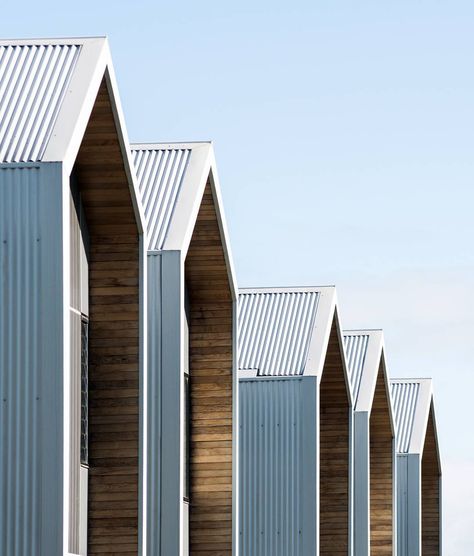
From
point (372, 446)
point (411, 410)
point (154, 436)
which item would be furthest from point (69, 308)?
point (411, 410)

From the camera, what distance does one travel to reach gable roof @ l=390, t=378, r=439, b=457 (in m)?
52.3

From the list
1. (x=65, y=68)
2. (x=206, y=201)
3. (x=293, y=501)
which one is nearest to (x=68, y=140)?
(x=65, y=68)

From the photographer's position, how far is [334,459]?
38.9 m

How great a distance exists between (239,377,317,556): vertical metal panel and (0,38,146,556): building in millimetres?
9941

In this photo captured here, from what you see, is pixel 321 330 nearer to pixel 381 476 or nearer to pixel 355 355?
pixel 355 355

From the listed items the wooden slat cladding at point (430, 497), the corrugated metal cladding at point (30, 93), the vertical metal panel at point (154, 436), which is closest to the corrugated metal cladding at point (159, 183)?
the vertical metal panel at point (154, 436)

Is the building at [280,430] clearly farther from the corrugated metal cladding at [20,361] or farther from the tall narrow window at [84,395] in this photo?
the corrugated metal cladding at [20,361]

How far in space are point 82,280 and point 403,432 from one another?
29.8m

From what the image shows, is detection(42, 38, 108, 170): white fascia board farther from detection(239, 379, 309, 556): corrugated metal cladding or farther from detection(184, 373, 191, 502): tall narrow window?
detection(239, 379, 309, 556): corrugated metal cladding

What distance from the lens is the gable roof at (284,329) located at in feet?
114

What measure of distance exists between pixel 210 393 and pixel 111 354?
6280 mm

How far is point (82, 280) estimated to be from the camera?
24.3m

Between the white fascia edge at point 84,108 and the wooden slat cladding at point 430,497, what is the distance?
1406 inches

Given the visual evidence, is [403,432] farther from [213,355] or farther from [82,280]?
[82,280]
